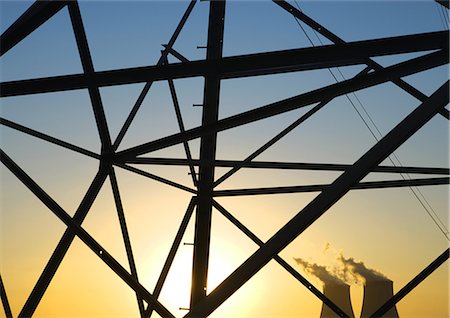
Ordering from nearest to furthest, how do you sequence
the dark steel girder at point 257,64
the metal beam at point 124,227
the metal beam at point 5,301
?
the dark steel girder at point 257,64 < the metal beam at point 5,301 < the metal beam at point 124,227

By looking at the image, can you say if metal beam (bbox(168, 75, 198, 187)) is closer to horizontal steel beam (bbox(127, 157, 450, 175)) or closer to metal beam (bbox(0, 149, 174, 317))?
horizontal steel beam (bbox(127, 157, 450, 175))

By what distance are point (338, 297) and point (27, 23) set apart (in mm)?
55102

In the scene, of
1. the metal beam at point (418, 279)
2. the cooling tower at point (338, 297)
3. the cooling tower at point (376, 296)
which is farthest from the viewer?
the cooling tower at point (338, 297)

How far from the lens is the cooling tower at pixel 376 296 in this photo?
52.5m

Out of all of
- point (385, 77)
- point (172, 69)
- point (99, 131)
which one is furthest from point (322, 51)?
point (99, 131)

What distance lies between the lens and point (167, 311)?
355 inches

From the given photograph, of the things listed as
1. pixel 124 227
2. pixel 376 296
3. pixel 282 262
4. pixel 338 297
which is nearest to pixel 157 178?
pixel 124 227

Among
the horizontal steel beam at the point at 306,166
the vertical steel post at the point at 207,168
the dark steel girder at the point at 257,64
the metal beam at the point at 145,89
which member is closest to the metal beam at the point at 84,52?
the metal beam at the point at 145,89

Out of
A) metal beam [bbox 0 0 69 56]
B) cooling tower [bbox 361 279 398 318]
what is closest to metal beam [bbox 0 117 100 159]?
metal beam [bbox 0 0 69 56]

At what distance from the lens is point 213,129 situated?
25.3 feet

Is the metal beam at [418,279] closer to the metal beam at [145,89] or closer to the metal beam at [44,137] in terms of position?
the metal beam at [145,89]

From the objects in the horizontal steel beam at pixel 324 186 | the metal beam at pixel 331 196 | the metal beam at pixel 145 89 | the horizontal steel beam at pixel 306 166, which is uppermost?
the metal beam at pixel 145 89

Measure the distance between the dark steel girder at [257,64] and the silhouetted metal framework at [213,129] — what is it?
10 millimetres

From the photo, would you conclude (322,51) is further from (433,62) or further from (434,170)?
(434,170)
